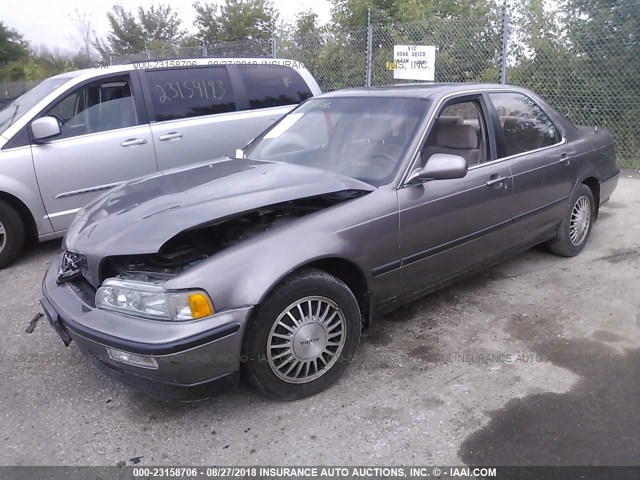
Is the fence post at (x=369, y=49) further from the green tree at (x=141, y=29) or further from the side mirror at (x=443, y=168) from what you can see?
the green tree at (x=141, y=29)

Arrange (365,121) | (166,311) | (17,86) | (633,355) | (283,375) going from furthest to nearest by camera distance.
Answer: (17,86), (365,121), (633,355), (283,375), (166,311)

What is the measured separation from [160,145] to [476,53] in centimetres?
579

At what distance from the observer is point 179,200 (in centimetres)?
285

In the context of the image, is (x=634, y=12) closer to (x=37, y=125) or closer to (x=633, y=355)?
(x=633, y=355)

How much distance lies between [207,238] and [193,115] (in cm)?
321

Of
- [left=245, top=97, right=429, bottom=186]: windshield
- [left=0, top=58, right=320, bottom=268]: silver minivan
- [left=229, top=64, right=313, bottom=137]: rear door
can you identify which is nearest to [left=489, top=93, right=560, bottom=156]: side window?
[left=245, top=97, right=429, bottom=186]: windshield

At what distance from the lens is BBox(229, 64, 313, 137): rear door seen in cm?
605

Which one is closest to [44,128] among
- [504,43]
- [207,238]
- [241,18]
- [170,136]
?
[170,136]

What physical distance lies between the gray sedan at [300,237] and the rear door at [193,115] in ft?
5.62

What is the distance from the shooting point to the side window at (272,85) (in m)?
6.11

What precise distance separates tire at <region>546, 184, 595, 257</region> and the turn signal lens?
11.1 feet

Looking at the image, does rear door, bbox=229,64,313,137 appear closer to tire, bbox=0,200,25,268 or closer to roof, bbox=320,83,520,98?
roof, bbox=320,83,520,98

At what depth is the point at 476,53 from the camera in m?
8.70

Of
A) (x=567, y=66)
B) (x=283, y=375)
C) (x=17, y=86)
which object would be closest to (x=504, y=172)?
(x=283, y=375)
